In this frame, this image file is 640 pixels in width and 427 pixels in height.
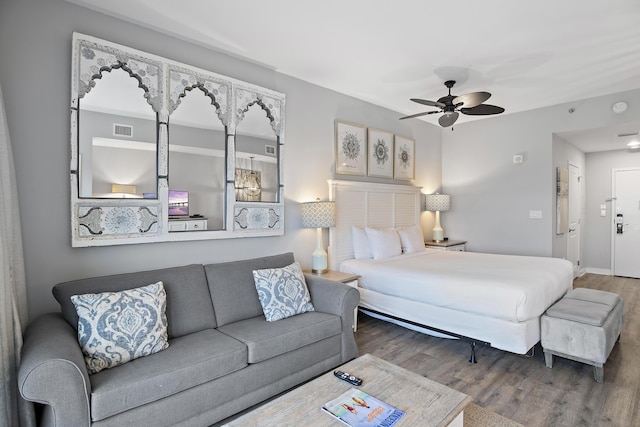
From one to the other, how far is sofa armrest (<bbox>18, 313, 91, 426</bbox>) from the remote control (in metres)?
1.20

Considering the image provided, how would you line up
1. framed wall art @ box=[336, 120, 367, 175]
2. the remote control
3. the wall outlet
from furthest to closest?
the wall outlet
framed wall art @ box=[336, 120, 367, 175]
the remote control

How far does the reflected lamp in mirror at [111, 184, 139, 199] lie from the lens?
2465mm

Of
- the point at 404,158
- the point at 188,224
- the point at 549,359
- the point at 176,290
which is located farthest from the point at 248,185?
the point at 549,359

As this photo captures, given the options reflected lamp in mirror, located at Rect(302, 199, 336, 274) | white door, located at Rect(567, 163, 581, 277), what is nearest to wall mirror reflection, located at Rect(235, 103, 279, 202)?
reflected lamp in mirror, located at Rect(302, 199, 336, 274)

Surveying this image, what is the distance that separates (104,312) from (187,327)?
572 mm

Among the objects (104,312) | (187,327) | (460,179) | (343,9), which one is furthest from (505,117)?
(104,312)

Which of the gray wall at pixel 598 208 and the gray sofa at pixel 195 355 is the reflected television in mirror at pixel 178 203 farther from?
the gray wall at pixel 598 208

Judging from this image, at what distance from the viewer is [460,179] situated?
18.6 feet

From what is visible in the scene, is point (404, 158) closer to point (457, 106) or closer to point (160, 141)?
point (457, 106)

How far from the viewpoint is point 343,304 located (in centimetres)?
267

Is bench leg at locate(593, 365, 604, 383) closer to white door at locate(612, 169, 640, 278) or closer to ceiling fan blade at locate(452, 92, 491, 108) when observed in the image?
ceiling fan blade at locate(452, 92, 491, 108)

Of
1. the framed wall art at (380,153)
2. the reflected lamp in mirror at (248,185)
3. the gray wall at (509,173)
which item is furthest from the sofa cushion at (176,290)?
the gray wall at (509,173)

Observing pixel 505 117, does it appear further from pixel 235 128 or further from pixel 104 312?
Answer: pixel 104 312

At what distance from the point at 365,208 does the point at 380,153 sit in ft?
2.90
